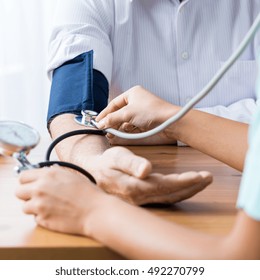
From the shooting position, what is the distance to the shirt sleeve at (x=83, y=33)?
1602 millimetres

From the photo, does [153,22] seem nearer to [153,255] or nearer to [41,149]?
[41,149]

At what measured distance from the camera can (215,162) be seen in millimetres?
1315

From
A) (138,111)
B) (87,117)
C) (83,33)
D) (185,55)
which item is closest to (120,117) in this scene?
(138,111)

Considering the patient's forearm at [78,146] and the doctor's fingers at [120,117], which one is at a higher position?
the doctor's fingers at [120,117]

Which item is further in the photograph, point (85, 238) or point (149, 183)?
point (149, 183)

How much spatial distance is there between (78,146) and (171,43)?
0.60 metres

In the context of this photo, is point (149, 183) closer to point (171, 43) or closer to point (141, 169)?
point (141, 169)

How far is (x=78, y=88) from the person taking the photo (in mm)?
1523

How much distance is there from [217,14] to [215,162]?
2.05ft

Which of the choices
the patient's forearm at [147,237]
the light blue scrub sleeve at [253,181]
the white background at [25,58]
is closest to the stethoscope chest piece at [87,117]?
the patient's forearm at [147,237]

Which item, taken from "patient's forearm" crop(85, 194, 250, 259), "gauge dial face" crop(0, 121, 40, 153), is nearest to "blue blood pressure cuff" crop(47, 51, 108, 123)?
"gauge dial face" crop(0, 121, 40, 153)

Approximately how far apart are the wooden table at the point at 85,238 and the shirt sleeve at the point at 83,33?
0.41 metres

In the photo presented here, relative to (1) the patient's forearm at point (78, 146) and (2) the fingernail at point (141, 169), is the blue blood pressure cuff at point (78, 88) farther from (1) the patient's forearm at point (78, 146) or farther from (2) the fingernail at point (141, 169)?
(2) the fingernail at point (141, 169)
